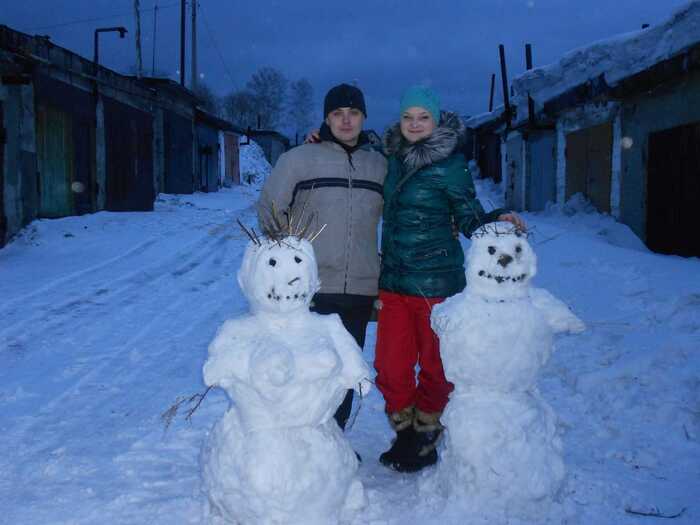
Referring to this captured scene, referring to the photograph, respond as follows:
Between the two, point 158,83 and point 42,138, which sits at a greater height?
point 158,83

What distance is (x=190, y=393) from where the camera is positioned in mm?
4219

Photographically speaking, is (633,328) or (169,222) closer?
(633,328)

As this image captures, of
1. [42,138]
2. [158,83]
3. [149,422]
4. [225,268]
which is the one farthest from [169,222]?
[149,422]

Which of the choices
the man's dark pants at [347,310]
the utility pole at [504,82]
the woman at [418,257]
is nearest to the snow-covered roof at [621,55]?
the utility pole at [504,82]

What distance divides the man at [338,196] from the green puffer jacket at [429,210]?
14 centimetres

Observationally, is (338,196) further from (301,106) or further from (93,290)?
(301,106)

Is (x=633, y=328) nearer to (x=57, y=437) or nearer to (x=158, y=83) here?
(x=57, y=437)

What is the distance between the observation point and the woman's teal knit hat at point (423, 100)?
10.6 feet

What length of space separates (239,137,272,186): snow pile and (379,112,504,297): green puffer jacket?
36123 mm

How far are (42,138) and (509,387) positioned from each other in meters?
12.1

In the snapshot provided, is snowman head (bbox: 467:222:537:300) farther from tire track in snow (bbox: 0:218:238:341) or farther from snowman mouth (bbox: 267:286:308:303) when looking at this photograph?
tire track in snow (bbox: 0:218:238:341)

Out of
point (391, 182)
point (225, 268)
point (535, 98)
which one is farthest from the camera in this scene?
point (535, 98)

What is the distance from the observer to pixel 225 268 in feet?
30.1

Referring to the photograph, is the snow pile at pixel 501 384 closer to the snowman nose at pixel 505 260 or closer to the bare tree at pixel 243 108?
the snowman nose at pixel 505 260
